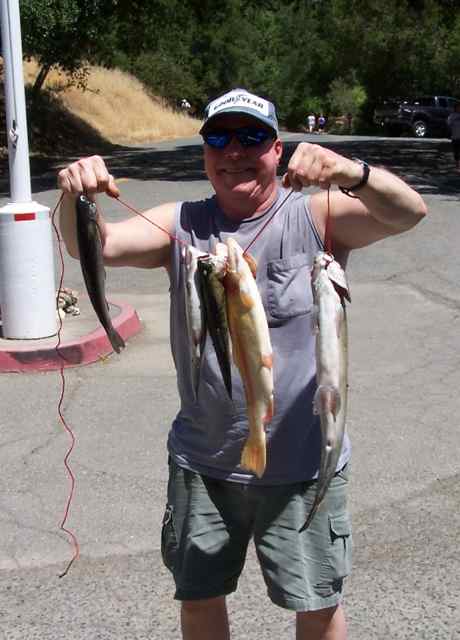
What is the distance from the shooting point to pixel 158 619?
3.58 m

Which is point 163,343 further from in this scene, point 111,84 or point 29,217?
point 111,84

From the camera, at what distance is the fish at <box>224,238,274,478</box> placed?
2.21 m

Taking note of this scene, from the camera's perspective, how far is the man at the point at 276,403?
99.5 inches

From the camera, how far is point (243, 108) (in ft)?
8.11

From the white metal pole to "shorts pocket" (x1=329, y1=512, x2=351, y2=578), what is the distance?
486 cm

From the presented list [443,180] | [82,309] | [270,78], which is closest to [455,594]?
[82,309]

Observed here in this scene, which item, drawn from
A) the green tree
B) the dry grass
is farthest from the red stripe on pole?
the dry grass

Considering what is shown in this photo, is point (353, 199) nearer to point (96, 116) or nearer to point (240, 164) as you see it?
point (240, 164)

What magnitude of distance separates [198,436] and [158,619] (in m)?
1.29

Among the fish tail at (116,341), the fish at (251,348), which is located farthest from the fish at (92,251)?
the fish at (251,348)

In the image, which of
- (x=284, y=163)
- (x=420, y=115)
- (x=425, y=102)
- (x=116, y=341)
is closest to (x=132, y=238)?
(x=116, y=341)

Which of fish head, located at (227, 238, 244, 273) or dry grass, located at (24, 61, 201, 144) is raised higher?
fish head, located at (227, 238, 244, 273)

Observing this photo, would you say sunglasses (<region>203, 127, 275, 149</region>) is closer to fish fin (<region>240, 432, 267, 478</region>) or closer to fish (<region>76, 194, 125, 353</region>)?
fish (<region>76, 194, 125, 353</region>)

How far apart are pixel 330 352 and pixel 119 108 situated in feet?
140
